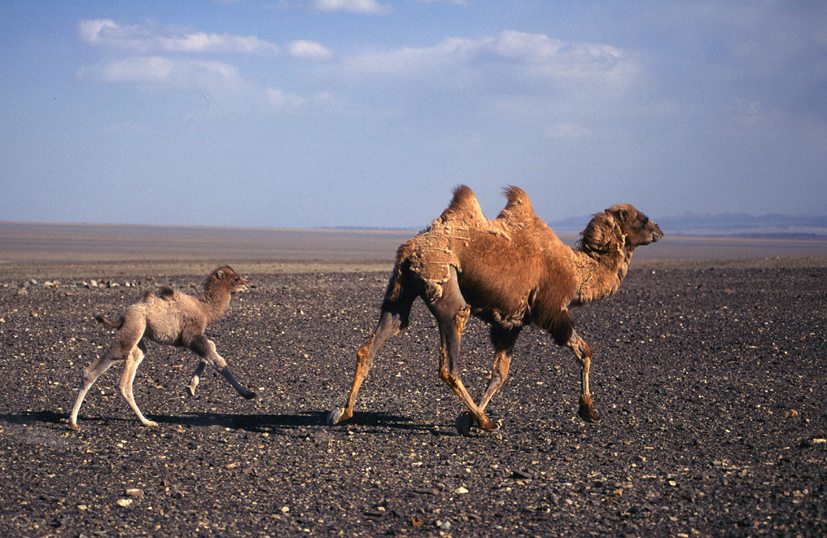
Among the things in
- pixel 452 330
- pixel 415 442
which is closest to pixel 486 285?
pixel 452 330

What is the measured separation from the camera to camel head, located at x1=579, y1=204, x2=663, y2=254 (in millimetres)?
7734

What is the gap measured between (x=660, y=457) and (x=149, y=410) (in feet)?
16.6

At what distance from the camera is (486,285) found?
695cm

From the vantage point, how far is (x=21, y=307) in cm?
1582

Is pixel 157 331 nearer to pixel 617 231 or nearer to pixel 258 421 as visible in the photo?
pixel 258 421

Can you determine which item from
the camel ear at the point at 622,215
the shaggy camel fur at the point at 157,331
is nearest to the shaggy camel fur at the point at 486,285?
the camel ear at the point at 622,215

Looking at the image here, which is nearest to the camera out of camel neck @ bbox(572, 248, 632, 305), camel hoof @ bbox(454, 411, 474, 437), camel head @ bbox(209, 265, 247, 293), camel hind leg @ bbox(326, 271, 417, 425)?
camel hoof @ bbox(454, 411, 474, 437)

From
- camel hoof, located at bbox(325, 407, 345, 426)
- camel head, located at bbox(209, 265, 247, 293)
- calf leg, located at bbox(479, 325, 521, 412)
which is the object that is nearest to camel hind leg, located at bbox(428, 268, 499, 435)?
calf leg, located at bbox(479, 325, 521, 412)

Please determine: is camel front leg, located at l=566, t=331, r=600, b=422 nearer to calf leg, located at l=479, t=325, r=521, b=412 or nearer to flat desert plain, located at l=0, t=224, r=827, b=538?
flat desert plain, located at l=0, t=224, r=827, b=538

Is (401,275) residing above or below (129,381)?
above

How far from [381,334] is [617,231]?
105 inches

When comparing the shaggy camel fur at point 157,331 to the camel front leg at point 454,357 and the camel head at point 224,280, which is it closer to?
the camel head at point 224,280

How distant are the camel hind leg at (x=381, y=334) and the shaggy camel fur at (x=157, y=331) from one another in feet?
3.29

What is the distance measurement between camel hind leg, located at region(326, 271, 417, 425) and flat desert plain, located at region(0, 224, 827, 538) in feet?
0.75
